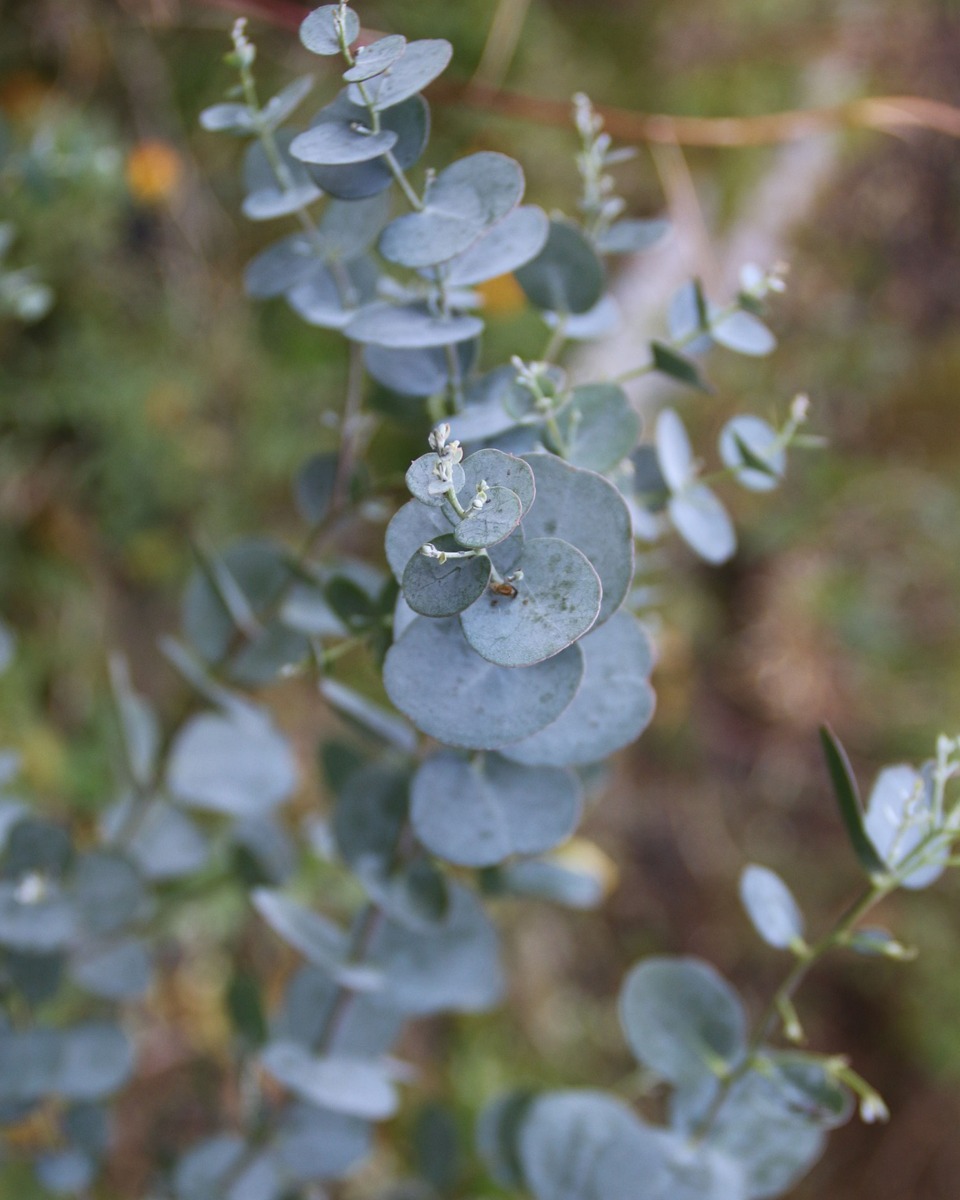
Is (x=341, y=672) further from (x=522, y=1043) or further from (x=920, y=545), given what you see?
(x=920, y=545)

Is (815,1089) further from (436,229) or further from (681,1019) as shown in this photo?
(436,229)

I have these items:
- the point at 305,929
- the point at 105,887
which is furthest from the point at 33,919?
the point at 305,929

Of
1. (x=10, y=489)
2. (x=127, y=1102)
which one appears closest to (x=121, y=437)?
(x=10, y=489)

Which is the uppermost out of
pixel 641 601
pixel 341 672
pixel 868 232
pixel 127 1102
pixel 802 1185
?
pixel 641 601

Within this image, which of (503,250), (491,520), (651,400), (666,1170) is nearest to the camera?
(491,520)

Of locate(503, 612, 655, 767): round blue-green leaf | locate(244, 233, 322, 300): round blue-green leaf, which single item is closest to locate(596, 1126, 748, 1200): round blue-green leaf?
locate(503, 612, 655, 767): round blue-green leaf

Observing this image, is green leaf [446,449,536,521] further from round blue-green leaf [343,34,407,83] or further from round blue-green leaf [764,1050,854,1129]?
round blue-green leaf [764,1050,854,1129]
